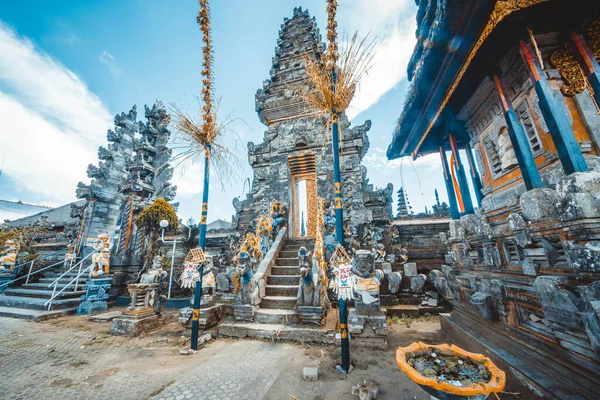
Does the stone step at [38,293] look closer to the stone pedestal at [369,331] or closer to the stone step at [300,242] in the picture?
the stone step at [300,242]

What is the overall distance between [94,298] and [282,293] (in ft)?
24.0

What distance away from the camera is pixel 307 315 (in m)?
4.76

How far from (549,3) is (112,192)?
20415 millimetres

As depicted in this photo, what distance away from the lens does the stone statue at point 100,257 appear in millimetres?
8445

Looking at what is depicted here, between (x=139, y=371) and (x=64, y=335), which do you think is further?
(x=64, y=335)

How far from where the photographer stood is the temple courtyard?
2773 mm

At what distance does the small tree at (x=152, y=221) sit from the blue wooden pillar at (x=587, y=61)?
12.8m

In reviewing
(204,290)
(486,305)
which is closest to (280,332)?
(204,290)

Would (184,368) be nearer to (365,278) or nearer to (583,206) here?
(365,278)

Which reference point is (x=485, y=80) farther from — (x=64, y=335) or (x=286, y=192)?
(x=64, y=335)

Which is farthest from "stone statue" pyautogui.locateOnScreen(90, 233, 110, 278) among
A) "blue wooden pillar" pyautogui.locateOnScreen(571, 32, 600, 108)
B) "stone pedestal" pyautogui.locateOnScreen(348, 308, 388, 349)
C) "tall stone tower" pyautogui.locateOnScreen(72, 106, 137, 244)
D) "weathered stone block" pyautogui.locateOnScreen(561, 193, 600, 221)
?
"blue wooden pillar" pyautogui.locateOnScreen(571, 32, 600, 108)

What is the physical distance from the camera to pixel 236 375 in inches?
124

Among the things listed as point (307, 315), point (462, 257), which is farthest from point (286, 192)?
point (462, 257)

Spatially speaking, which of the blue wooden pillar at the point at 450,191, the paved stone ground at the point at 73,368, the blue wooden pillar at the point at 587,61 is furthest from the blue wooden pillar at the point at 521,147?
the paved stone ground at the point at 73,368
